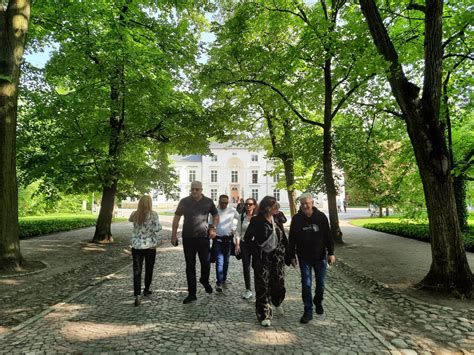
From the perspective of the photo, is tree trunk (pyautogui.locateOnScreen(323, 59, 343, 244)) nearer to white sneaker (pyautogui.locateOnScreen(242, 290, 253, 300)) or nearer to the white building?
white sneaker (pyautogui.locateOnScreen(242, 290, 253, 300))

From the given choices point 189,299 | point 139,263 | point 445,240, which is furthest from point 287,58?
point 189,299

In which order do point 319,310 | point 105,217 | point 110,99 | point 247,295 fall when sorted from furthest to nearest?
point 105,217
point 110,99
point 247,295
point 319,310

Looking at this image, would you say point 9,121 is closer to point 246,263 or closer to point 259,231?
point 246,263

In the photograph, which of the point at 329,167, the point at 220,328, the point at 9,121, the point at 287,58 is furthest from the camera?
the point at 329,167

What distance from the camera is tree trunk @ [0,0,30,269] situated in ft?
26.3

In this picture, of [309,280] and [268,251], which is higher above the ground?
[268,251]

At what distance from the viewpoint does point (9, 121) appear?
8.22 metres

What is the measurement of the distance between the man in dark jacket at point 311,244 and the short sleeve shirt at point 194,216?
1.58 meters

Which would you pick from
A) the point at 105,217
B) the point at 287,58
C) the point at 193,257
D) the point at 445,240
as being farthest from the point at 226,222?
the point at 105,217

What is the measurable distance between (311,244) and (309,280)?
51 cm

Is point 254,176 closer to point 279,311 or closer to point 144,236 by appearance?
point 144,236

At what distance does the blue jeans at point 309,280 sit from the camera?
196 inches

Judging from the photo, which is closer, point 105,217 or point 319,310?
point 319,310

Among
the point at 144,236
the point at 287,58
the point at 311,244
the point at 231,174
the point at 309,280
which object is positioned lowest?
the point at 309,280
